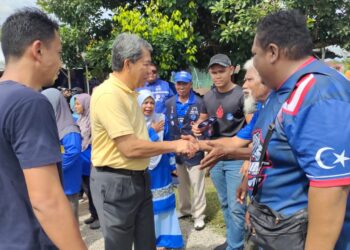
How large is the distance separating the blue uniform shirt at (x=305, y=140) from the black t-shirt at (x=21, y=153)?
91cm

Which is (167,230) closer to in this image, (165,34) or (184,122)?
(184,122)

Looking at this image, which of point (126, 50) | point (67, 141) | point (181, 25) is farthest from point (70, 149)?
point (181, 25)

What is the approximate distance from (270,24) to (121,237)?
191 cm

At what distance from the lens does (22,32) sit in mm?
1628

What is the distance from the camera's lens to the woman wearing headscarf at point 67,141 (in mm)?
3820

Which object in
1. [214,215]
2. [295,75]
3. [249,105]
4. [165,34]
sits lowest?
[214,215]

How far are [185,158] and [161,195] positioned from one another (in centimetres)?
88

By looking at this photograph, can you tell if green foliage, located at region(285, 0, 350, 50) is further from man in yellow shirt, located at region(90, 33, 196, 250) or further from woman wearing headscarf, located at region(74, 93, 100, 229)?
man in yellow shirt, located at region(90, 33, 196, 250)

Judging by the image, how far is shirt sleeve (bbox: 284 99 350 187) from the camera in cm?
141

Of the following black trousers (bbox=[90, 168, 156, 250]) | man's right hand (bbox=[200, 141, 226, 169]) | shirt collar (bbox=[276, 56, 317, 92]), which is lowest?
black trousers (bbox=[90, 168, 156, 250])

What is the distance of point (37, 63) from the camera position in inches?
65.2

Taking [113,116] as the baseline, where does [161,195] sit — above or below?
below

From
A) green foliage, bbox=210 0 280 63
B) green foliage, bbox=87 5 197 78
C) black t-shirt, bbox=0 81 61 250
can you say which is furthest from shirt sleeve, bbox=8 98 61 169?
green foliage, bbox=210 0 280 63

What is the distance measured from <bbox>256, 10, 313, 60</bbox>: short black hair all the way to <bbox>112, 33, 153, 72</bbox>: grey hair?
4.38ft
